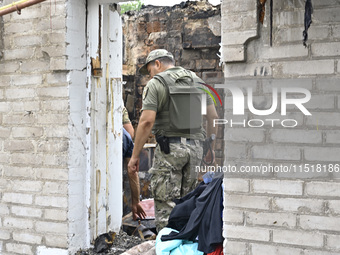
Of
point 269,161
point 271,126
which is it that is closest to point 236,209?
point 269,161

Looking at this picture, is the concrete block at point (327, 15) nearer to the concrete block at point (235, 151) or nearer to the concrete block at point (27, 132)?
the concrete block at point (235, 151)

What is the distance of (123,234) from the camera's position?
4281mm

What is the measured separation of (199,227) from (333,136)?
3.94 feet

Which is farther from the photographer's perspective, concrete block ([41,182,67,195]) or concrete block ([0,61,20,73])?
concrete block ([0,61,20,73])

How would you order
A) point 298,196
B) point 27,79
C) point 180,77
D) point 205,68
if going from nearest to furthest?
point 298,196
point 27,79
point 180,77
point 205,68

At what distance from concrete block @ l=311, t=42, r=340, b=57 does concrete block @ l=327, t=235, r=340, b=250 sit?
1148mm

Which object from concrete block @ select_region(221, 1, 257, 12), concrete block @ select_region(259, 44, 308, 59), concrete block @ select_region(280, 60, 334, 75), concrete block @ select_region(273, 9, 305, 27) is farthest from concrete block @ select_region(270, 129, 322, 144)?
concrete block @ select_region(221, 1, 257, 12)

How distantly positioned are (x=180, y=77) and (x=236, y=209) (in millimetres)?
1700

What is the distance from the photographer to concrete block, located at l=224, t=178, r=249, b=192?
9.43 ft

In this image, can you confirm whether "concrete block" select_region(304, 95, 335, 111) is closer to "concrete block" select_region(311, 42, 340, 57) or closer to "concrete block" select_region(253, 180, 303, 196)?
"concrete block" select_region(311, 42, 340, 57)

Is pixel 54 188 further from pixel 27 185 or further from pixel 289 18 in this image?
pixel 289 18

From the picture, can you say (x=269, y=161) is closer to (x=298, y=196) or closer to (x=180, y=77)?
(x=298, y=196)

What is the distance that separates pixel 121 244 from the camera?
13.3 ft

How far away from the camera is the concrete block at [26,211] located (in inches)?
146
